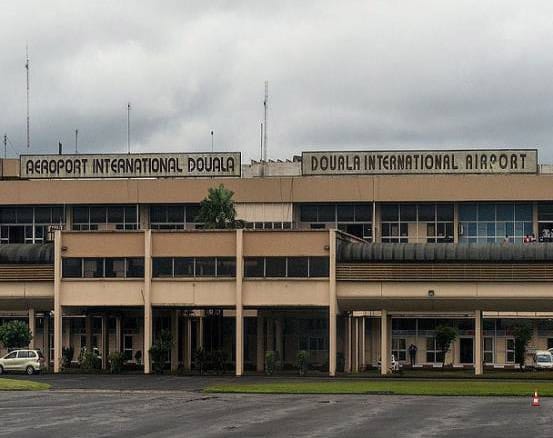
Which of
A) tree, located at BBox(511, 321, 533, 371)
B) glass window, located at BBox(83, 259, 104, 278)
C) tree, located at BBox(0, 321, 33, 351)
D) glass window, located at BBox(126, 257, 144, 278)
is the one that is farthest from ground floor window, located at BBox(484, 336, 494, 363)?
tree, located at BBox(0, 321, 33, 351)

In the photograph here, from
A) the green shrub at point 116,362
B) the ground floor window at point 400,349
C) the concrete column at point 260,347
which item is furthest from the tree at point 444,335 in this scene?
the green shrub at point 116,362

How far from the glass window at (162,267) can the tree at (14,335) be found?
12.7 m

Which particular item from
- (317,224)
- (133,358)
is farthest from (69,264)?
(317,224)

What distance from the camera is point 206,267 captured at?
284 feet

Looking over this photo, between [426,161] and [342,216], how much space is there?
32.0ft

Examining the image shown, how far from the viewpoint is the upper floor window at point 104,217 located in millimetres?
117750

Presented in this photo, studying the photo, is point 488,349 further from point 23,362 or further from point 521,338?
point 23,362

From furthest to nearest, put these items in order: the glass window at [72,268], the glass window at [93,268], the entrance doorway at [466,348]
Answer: the entrance doorway at [466,348] < the glass window at [72,268] < the glass window at [93,268]

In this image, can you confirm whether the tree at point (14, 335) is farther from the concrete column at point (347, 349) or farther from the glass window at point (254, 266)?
the concrete column at point (347, 349)

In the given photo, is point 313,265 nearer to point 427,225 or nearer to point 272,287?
point 272,287

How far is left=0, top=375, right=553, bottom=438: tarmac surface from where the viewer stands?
40719 mm

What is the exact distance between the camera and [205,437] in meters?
38.8

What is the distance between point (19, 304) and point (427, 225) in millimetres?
41008

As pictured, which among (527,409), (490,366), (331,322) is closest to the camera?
(527,409)
